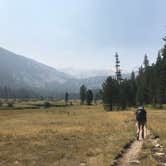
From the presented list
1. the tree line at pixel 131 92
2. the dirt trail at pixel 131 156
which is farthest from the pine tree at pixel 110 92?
the dirt trail at pixel 131 156

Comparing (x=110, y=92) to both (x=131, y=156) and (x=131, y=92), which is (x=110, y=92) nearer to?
(x=131, y=92)

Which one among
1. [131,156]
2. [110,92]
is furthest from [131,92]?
[131,156]

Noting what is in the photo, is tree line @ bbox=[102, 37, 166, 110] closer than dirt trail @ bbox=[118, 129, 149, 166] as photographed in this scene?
No

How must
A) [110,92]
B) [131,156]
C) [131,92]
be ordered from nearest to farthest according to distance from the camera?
[131,156] < [110,92] < [131,92]

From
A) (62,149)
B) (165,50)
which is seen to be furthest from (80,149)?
(165,50)

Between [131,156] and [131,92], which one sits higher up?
[131,92]

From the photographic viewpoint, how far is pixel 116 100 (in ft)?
457

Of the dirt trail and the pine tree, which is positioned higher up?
the pine tree

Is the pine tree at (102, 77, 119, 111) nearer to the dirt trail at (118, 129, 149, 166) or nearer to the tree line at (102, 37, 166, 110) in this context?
the tree line at (102, 37, 166, 110)

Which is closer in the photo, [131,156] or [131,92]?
[131,156]

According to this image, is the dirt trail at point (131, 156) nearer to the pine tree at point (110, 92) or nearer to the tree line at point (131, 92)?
the tree line at point (131, 92)

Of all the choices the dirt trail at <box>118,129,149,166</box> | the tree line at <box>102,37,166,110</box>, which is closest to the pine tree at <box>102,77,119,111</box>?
the tree line at <box>102,37,166,110</box>

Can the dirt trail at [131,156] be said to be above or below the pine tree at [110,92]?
below

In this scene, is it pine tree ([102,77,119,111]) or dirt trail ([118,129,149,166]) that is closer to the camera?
dirt trail ([118,129,149,166])
